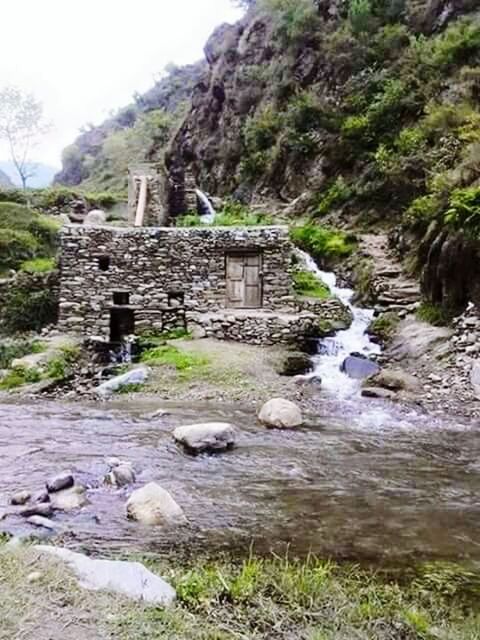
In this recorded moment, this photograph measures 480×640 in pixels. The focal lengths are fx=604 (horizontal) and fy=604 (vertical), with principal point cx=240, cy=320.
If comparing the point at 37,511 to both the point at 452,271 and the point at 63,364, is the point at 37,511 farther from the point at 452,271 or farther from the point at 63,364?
the point at 452,271

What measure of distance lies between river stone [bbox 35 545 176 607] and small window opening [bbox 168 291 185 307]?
12.3 m

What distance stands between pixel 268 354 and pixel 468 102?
39.3 feet

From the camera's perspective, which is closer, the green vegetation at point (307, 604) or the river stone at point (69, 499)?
the green vegetation at point (307, 604)

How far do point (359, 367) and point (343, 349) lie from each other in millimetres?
1593

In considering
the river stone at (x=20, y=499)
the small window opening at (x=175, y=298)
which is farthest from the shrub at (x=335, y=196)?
the river stone at (x=20, y=499)

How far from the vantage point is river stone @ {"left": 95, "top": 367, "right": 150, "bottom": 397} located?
39.6 feet

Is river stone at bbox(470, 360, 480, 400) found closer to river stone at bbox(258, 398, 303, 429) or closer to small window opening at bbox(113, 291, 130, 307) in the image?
river stone at bbox(258, 398, 303, 429)

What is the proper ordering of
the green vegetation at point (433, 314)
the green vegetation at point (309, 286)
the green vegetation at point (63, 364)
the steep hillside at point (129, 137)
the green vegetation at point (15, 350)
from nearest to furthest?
the green vegetation at point (63, 364)
the green vegetation at point (433, 314)
the green vegetation at point (15, 350)
the green vegetation at point (309, 286)
the steep hillside at point (129, 137)

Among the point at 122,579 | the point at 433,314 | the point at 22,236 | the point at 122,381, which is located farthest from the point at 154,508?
the point at 22,236

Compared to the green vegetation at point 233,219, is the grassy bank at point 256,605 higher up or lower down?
lower down

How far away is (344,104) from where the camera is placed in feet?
81.6

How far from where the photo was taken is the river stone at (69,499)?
226 inches

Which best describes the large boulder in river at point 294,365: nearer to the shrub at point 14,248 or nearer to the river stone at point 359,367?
the river stone at point 359,367

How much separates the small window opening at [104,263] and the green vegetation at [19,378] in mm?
4282
